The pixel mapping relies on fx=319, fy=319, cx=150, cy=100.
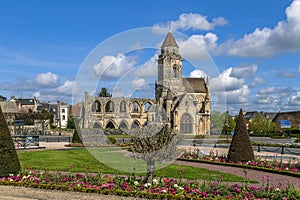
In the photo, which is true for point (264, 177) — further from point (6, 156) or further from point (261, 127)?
point (261, 127)

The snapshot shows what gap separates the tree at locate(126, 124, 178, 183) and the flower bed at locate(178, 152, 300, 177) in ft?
22.1

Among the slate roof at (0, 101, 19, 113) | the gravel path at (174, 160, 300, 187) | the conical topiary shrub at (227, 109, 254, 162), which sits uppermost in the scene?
the slate roof at (0, 101, 19, 113)

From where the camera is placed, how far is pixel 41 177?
10.5 metres

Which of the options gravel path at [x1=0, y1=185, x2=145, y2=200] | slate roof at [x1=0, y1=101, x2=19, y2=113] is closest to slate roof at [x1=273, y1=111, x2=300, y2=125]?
slate roof at [x1=0, y1=101, x2=19, y2=113]

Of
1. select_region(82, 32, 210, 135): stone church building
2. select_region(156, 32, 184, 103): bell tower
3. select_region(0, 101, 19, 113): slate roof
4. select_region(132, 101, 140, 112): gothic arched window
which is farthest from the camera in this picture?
select_region(0, 101, 19, 113): slate roof

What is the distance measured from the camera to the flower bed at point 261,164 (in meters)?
13.9

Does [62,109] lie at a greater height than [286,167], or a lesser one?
greater

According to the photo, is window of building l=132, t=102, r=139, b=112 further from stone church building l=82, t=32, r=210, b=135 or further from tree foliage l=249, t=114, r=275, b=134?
tree foliage l=249, t=114, r=275, b=134

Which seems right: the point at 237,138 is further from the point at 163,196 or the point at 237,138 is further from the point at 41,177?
the point at 41,177

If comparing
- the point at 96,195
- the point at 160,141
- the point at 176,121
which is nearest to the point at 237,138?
the point at 160,141

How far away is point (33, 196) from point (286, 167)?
11245mm

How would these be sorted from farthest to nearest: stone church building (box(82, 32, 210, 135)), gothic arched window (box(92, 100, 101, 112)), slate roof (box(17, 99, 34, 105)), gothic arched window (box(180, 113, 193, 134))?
slate roof (box(17, 99, 34, 105)), gothic arched window (box(92, 100, 101, 112)), gothic arched window (box(180, 113, 193, 134)), stone church building (box(82, 32, 210, 135))

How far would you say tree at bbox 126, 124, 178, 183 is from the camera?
942 cm

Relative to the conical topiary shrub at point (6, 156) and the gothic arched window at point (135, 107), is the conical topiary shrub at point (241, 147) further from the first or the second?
the gothic arched window at point (135, 107)
